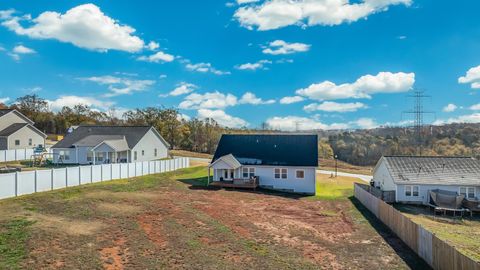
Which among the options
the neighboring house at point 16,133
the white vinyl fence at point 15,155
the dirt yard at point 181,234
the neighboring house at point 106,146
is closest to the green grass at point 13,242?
the dirt yard at point 181,234

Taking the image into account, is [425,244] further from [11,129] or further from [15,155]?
[11,129]

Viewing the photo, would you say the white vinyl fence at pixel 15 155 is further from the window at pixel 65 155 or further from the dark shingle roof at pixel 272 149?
the dark shingle roof at pixel 272 149

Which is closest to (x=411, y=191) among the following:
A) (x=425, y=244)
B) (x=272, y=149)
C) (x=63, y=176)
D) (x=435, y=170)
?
(x=435, y=170)

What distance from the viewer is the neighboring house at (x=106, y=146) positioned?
44.9 m

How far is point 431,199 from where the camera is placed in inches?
A: 1267

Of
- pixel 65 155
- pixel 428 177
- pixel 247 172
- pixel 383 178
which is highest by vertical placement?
pixel 65 155

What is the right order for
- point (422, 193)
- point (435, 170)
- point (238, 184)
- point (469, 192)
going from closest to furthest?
point (469, 192)
point (422, 193)
point (435, 170)
point (238, 184)

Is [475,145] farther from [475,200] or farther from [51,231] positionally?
[51,231]

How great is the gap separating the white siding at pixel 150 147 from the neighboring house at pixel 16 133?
19.2 m

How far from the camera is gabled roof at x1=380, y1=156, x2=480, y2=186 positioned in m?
32.7

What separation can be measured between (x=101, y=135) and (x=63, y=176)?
2277 cm

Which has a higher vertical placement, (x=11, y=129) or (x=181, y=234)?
(x=11, y=129)

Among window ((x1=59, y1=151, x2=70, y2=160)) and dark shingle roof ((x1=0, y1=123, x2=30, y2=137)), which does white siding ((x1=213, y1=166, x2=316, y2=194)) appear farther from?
dark shingle roof ((x1=0, y1=123, x2=30, y2=137))

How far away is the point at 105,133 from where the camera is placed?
50.3 meters
